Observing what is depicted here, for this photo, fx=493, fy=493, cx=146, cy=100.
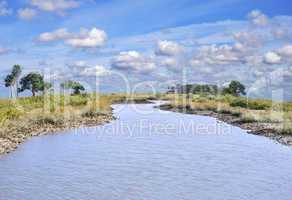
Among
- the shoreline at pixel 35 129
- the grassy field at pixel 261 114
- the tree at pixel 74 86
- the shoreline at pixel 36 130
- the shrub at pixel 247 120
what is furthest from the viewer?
the tree at pixel 74 86

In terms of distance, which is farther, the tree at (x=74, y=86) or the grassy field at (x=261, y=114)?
the tree at (x=74, y=86)

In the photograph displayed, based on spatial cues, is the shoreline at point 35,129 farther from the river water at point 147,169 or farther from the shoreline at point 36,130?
the river water at point 147,169

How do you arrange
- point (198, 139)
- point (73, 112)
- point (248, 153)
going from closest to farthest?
point (248, 153) → point (198, 139) → point (73, 112)

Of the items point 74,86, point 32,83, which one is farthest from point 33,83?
point 74,86

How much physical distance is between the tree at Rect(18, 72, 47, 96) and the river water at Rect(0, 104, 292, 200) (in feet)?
178

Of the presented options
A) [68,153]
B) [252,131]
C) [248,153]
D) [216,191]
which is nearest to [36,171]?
[68,153]

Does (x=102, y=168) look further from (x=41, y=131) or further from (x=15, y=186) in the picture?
(x=41, y=131)

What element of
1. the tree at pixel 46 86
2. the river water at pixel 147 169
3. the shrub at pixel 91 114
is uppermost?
the tree at pixel 46 86

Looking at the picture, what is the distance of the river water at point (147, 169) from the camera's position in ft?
54.8

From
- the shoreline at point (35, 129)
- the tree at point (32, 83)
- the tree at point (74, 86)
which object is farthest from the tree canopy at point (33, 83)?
the shoreline at point (35, 129)

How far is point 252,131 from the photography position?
129ft

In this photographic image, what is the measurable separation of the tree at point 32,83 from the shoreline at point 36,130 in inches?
1367

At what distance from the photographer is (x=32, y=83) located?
285 ft

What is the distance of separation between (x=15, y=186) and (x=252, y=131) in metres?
25.4
